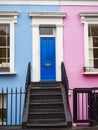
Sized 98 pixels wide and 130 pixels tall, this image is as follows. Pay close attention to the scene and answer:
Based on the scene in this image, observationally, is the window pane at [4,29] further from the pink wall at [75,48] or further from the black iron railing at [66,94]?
the black iron railing at [66,94]

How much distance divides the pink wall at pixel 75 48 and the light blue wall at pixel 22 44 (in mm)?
903

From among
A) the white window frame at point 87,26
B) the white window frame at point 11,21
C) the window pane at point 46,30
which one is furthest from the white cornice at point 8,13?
the white window frame at point 87,26

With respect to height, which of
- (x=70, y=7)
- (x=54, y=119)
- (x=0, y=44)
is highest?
(x=70, y=7)

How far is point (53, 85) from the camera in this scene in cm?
1753

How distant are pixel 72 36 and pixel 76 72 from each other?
6.03 feet

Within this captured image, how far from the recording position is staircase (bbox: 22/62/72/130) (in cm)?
1329

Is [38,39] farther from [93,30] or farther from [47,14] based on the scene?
[93,30]

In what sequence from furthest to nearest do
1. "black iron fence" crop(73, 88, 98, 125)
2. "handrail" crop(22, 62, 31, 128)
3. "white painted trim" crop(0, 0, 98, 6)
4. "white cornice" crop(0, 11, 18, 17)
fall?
"white painted trim" crop(0, 0, 98, 6) → "white cornice" crop(0, 11, 18, 17) → "black iron fence" crop(73, 88, 98, 125) → "handrail" crop(22, 62, 31, 128)

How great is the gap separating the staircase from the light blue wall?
89 cm

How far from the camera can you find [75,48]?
730 inches

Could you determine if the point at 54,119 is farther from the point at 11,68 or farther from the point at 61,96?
the point at 11,68

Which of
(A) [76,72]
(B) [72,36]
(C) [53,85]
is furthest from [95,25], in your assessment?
(C) [53,85]

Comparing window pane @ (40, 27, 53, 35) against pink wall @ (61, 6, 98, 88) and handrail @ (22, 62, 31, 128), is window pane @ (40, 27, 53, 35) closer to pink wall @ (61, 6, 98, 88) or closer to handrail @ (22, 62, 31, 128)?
pink wall @ (61, 6, 98, 88)

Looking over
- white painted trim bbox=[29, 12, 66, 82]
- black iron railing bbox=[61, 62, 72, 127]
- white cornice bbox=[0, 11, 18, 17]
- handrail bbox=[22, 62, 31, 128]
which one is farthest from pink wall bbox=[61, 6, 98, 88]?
white cornice bbox=[0, 11, 18, 17]
